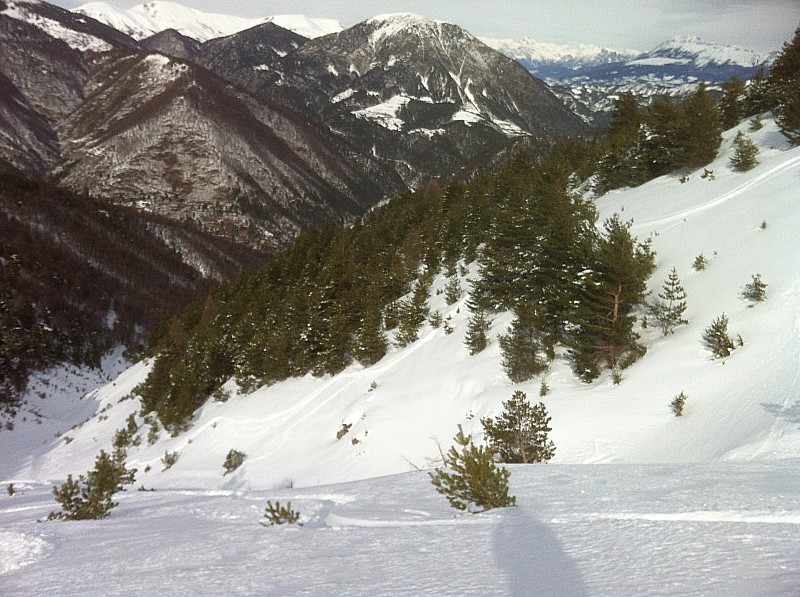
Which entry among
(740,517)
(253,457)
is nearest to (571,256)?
(740,517)

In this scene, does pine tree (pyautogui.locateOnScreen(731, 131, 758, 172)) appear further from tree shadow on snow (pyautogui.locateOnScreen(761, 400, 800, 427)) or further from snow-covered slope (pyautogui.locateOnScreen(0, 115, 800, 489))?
tree shadow on snow (pyautogui.locateOnScreen(761, 400, 800, 427))

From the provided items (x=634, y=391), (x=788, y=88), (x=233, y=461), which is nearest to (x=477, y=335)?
(x=634, y=391)

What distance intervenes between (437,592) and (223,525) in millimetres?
4260

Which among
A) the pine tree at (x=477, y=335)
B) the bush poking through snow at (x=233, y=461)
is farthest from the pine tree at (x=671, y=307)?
the bush poking through snow at (x=233, y=461)

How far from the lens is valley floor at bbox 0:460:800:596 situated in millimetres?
3301

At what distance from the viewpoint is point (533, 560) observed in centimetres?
379

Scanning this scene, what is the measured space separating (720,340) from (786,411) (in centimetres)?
368

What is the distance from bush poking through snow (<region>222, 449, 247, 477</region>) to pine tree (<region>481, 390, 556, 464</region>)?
646 inches

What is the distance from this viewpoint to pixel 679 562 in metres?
3.39

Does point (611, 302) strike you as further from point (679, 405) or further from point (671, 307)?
point (679, 405)

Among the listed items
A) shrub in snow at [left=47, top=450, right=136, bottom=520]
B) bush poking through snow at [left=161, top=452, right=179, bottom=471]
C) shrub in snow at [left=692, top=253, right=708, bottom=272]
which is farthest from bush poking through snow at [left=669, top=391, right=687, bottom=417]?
bush poking through snow at [left=161, top=452, right=179, bottom=471]

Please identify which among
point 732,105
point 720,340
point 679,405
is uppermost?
point 732,105

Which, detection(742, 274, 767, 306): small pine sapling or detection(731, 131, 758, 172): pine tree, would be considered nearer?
detection(742, 274, 767, 306): small pine sapling

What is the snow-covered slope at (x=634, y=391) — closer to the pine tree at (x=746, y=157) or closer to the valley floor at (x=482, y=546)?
the pine tree at (x=746, y=157)
